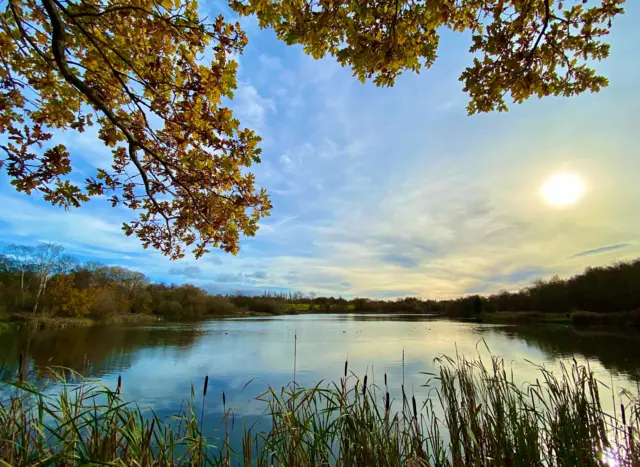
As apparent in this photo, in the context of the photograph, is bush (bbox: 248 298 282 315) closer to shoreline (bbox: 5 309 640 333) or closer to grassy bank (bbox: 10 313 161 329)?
shoreline (bbox: 5 309 640 333)

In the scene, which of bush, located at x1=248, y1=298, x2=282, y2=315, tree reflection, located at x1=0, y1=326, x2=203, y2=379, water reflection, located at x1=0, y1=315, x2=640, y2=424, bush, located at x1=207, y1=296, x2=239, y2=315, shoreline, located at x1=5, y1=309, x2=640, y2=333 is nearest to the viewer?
water reflection, located at x1=0, y1=315, x2=640, y2=424

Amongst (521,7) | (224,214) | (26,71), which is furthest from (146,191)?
(521,7)

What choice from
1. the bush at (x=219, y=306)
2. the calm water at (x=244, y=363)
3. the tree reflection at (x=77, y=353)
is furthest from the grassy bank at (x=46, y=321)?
the bush at (x=219, y=306)

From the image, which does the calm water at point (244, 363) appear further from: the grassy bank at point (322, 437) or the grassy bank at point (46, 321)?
the grassy bank at point (46, 321)

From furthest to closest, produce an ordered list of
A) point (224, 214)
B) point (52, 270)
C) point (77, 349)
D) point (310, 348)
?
point (52, 270) → point (310, 348) → point (77, 349) → point (224, 214)

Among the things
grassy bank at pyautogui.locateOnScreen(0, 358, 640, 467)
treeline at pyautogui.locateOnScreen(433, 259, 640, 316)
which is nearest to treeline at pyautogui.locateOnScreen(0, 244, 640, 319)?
treeline at pyautogui.locateOnScreen(433, 259, 640, 316)

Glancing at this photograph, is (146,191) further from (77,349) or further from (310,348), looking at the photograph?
(77,349)

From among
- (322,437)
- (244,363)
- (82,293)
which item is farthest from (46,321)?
(322,437)

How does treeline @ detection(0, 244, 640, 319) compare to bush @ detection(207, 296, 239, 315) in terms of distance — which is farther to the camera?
bush @ detection(207, 296, 239, 315)

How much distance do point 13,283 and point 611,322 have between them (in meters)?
57.0

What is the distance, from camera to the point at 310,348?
704 inches

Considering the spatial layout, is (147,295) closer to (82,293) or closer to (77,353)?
(82,293)

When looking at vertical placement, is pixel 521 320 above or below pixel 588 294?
below

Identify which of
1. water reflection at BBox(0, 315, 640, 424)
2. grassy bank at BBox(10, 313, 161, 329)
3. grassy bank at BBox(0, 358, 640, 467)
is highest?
grassy bank at BBox(0, 358, 640, 467)
